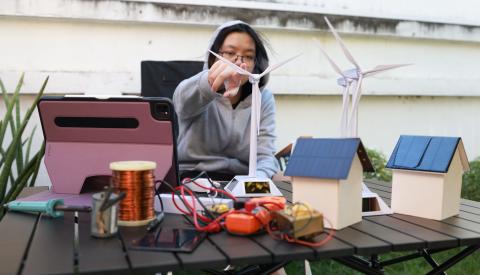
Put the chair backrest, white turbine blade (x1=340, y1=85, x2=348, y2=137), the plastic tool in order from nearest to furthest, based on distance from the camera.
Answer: the plastic tool < white turbine blade (x1=340, y1=85, x2=348, y2=137) < the chair backrest

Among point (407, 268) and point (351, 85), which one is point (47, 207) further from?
point (407, 268)

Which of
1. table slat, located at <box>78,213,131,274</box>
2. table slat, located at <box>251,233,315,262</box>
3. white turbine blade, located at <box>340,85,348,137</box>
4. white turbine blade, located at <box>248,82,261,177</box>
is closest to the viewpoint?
table slat, located at <box>78,213,131,274</box>

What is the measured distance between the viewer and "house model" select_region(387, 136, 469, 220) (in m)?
1.37

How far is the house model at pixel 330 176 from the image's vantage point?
1.21 m

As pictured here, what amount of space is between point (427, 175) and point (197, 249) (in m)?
0.78

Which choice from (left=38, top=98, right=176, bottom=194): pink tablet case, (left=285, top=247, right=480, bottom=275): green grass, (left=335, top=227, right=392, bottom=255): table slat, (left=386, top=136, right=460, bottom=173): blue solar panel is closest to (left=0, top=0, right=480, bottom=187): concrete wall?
(left=285, top=247, right=480, bottom=275): green grass

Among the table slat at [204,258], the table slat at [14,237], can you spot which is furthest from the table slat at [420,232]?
the table slat at [14,237]

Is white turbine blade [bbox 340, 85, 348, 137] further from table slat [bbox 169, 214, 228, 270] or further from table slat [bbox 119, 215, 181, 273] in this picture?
table slat [bbox 119, 215, 181, 273]

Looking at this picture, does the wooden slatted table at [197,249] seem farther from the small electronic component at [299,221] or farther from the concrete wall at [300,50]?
the concrete wall at [300,50]

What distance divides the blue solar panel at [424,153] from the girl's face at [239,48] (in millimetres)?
853

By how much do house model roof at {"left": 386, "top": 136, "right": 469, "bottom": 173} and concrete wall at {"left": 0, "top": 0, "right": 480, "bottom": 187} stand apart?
1.69 meters

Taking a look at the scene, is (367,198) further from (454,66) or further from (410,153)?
(454,66)

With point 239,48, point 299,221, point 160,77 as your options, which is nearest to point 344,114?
point 299,221

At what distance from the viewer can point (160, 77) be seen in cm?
307
